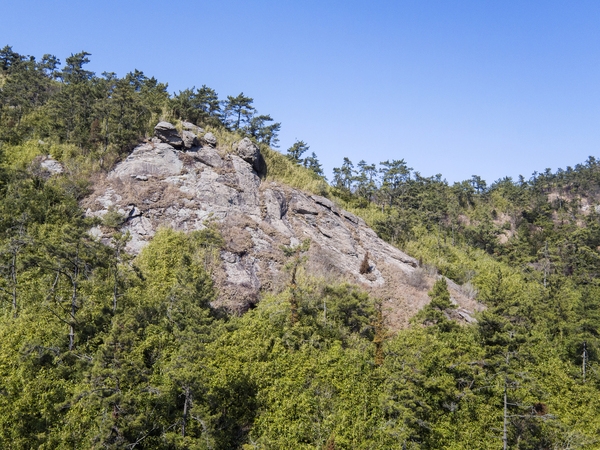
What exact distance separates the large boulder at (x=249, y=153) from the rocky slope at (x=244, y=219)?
0.10 meters

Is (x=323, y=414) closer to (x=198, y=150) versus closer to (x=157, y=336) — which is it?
(x=157, y=336)

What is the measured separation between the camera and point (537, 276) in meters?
47.1

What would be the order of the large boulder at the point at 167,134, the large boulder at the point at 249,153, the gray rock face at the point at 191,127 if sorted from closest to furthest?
the large boulder at the point at 167,134, the large boulder at the point at 249,153, the gray rock face at the point at 191,127

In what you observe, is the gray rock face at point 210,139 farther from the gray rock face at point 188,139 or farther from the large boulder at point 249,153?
the large boulder at point 249,153

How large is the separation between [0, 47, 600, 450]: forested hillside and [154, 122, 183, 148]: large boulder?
1.75m

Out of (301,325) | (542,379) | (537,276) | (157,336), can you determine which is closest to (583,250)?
(537,276)

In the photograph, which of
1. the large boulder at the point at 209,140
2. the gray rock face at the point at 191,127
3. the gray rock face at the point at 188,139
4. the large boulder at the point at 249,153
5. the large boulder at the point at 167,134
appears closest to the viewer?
the large boulder at the point at 167,134

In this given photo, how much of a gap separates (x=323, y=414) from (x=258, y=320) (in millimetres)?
6736

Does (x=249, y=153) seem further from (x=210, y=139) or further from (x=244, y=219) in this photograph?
(x=244, y=219)

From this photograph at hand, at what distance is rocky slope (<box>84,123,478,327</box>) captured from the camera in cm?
2788

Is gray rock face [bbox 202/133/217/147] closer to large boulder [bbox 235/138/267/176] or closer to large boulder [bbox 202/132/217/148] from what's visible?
large boulder [bbox 202/132/217/148]

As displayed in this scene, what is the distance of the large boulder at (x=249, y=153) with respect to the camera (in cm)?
3819

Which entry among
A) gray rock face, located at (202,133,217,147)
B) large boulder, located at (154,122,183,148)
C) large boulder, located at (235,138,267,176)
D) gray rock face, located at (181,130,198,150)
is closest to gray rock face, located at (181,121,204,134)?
gray rock face, located at (202,133,217,147)

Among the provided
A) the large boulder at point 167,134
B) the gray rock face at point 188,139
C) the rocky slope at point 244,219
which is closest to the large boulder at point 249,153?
the rocky slope at point 244,219
